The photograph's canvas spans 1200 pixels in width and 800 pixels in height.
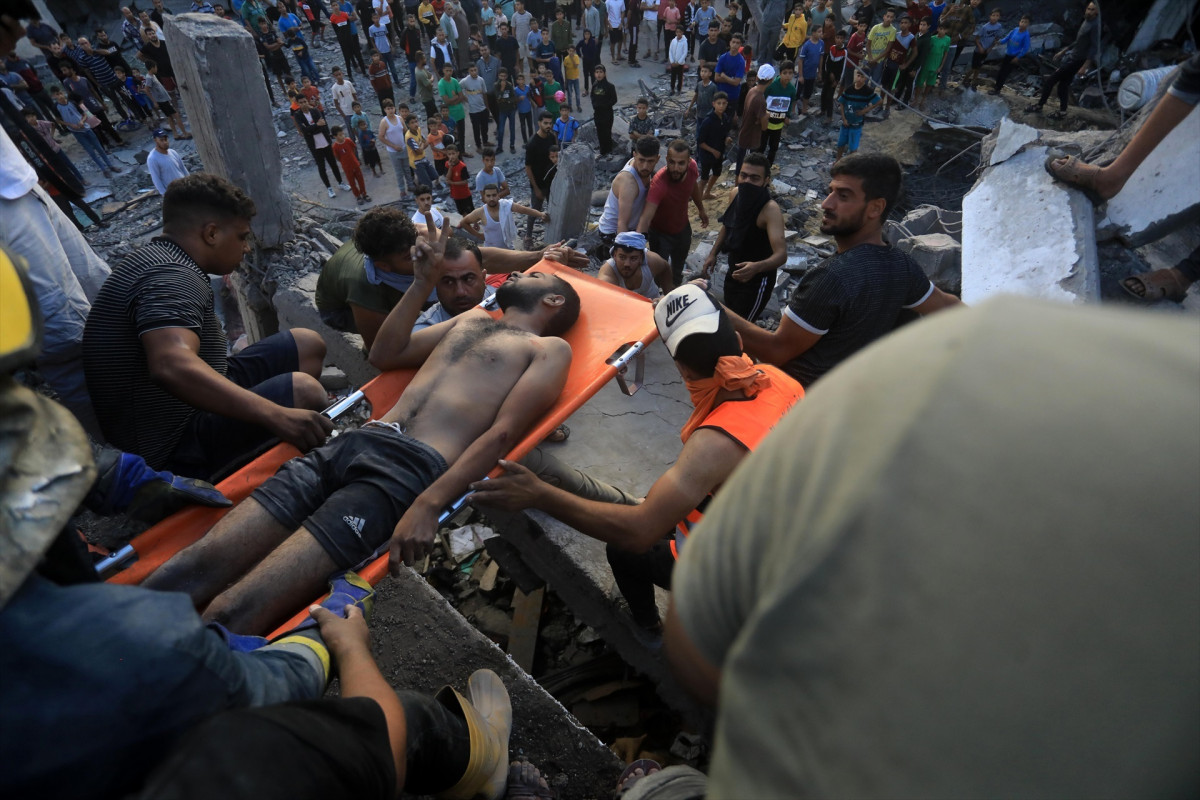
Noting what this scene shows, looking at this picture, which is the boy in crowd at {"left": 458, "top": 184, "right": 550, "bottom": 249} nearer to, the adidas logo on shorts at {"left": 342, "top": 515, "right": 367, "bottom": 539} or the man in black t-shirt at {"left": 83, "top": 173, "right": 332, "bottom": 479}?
the man in black t-shirt at {"left": 83, "top": 173, "right": 332, "bottom": 479}

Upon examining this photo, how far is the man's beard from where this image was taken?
116 inches

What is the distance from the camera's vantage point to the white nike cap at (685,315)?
2.35 m

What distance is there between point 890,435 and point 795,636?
0.20 metres

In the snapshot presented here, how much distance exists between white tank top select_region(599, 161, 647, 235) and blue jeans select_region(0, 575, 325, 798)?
15.5ft

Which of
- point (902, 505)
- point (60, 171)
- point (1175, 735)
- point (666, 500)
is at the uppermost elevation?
point (902, 505)

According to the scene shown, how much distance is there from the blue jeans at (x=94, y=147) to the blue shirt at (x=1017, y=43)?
1653 cm

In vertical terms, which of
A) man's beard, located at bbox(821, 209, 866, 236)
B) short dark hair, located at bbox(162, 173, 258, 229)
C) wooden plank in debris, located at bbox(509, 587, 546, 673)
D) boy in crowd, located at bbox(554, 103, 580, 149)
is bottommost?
wooden plank in debris, located at bbox(509, 587, 546, 673)

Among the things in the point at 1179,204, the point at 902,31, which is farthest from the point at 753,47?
the point at 1179,204

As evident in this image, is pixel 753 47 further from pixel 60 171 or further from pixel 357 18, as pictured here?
pixel 60 171

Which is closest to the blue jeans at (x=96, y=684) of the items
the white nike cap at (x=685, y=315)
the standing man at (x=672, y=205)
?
the white nike cap at (x=685, y=315)

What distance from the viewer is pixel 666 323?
2.47 m

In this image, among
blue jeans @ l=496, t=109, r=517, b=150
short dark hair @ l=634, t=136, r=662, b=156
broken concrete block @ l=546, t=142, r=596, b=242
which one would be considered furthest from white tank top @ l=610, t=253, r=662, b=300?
blue jeans @ l=496, t=109, r=517, b=150

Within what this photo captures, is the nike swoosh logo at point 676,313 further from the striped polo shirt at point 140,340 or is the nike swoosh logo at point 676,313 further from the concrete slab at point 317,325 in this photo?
the concrete slab at point 317,325

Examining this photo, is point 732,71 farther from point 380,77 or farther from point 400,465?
point 400,465
